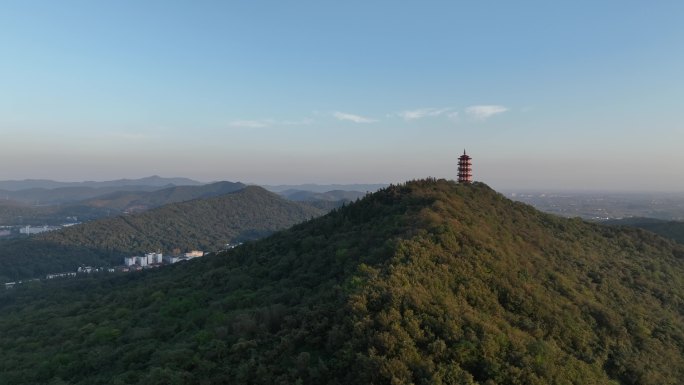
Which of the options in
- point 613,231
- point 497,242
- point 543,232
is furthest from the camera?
point 613,231

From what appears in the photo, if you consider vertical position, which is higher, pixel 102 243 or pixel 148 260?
pixel 102 243

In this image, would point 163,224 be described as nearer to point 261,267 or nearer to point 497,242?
point 261,267

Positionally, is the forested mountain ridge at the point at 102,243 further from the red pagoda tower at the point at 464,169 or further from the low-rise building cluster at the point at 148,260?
the red pagoda tower at the point at 464,169

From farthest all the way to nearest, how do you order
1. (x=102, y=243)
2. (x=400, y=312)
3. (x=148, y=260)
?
1. (x=102, y=243)
2. (x=148, y=260)
3. (x=400, y=312)

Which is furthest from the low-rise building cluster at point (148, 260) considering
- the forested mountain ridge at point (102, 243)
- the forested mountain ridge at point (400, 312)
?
the forested mountain ridge at point (400, 312)

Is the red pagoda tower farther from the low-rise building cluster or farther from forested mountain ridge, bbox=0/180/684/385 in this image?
the low-rise building cluster

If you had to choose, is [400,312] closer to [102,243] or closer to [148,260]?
[148,260]

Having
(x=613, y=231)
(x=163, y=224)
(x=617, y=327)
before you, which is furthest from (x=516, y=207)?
(x=163, y=224)

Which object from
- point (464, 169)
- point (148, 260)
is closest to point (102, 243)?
point (148, 260)
